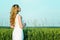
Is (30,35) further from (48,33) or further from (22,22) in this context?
(22,22)

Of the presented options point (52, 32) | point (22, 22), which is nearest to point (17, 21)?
point (22, 22)

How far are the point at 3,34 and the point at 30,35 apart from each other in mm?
1231

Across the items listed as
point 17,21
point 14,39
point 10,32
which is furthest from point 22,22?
point 10,32

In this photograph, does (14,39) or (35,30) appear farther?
(35,30)

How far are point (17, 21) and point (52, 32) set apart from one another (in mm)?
2114

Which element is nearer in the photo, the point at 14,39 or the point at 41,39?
the point at 14,39

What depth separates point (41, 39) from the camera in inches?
427

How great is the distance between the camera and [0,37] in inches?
424

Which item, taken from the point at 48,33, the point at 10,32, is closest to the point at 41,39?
the point at 48,33

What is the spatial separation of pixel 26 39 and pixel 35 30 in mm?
595

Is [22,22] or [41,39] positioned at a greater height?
[22,22]

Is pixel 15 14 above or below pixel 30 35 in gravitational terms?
above

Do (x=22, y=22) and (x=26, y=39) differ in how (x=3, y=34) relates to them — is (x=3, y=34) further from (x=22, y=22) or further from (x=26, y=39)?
(x=22, y=22)

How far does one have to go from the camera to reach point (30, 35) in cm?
1073
